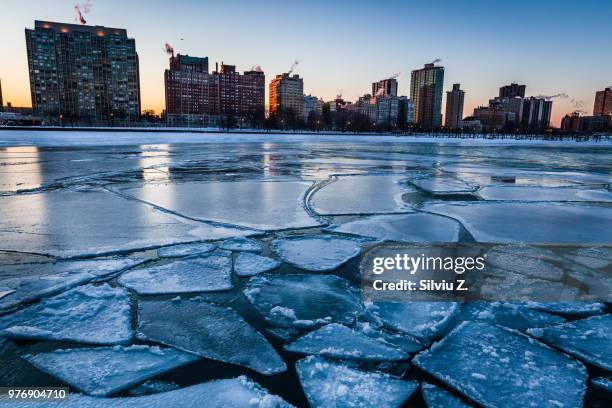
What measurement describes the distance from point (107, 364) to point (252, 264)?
55.8 inches

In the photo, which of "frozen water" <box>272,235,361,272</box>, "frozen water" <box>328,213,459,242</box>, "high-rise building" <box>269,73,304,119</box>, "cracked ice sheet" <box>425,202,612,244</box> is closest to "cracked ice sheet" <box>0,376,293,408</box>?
"frozen water" <box>272,235,361,272</box>

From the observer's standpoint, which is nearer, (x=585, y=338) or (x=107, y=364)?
(x=107, y=364)

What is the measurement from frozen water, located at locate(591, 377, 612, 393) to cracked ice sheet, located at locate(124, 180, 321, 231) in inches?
114

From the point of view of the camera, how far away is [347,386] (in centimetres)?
171

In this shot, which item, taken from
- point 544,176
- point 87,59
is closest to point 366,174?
point 544,176

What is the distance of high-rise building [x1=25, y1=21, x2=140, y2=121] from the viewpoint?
14600cm

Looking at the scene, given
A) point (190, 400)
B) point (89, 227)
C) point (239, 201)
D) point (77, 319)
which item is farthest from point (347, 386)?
point (239, 201)

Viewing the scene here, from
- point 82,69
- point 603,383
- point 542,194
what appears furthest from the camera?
point 82,69

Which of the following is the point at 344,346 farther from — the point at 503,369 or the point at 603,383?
the point at 603,383

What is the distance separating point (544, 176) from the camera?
9.52 m

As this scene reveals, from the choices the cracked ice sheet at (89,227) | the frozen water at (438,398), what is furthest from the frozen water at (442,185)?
the frozen water at (438,398)

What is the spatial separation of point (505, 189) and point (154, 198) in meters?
6.01

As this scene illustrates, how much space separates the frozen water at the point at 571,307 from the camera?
2402 millimetres

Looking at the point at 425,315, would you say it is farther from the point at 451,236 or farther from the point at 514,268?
the point at 451,236
